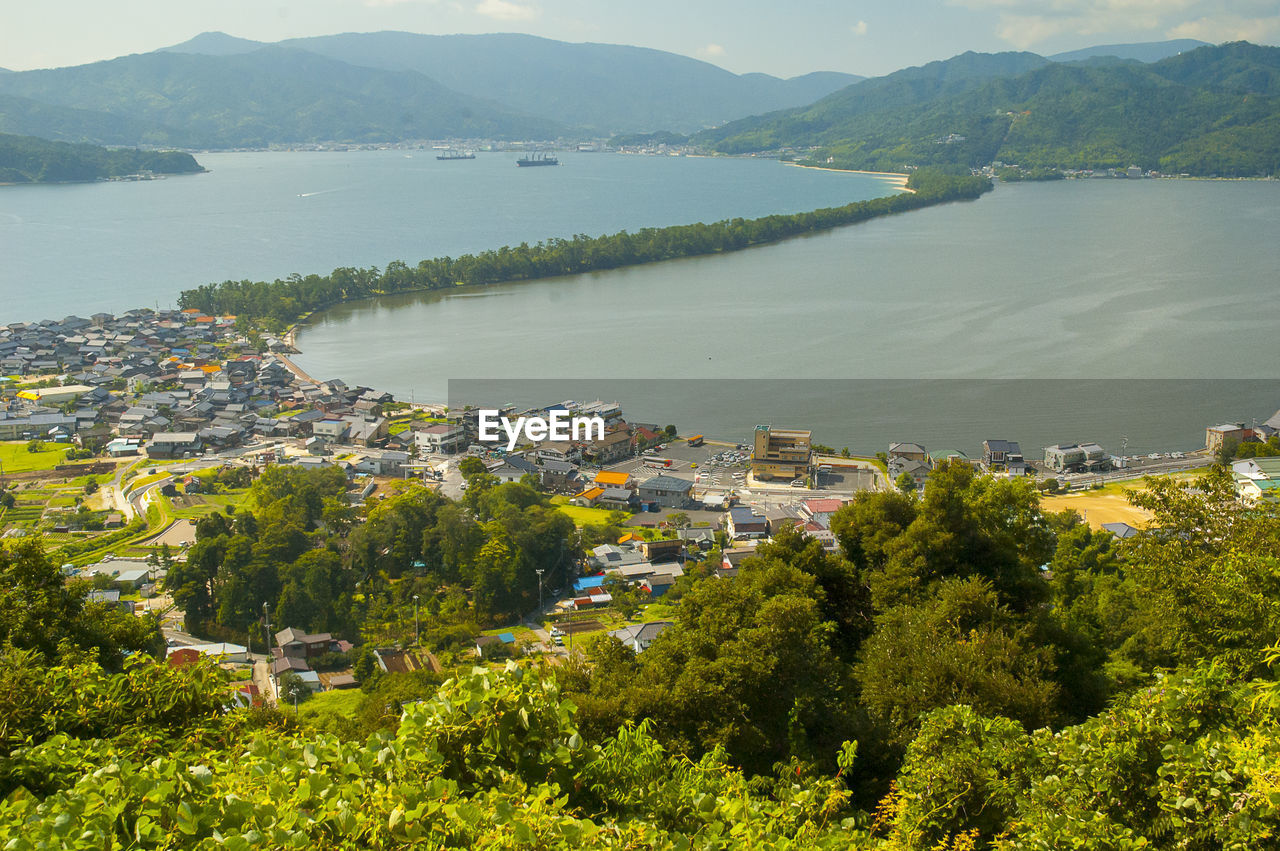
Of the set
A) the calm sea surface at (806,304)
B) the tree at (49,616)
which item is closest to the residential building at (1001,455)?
the calm sea surface at (806,304)

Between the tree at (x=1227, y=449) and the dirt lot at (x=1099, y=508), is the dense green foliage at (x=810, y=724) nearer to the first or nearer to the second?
the dirt lot at (x=1099, y=508)

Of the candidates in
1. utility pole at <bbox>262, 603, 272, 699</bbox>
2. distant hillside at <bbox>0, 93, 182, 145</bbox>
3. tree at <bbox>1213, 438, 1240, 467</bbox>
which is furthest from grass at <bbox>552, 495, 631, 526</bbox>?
distant hillside at <bbox>0, 93, 182, 145</bbox>

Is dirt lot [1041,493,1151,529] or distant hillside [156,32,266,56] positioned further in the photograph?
distant hillside [156,32,266,56]

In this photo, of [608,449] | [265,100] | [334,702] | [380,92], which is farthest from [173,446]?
[380,92]

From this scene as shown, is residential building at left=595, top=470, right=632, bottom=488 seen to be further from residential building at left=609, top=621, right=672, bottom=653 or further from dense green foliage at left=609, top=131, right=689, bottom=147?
dense green foliage at left=609, top=131, right=689, bottom=147

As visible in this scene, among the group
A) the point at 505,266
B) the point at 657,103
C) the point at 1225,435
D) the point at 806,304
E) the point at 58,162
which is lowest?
the point at 1225,435

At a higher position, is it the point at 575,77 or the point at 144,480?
the point at 575,77

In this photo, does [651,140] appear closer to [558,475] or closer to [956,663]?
[558,475]
